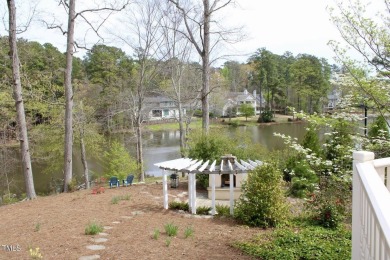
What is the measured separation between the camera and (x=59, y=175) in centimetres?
1970

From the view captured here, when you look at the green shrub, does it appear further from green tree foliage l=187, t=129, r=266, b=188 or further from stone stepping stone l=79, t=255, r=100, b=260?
stone stepping stone l=79, t=255, r=100, b=260

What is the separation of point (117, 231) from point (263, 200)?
7.87 ft

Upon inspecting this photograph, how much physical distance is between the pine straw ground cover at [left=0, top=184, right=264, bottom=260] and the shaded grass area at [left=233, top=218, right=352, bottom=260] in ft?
0.72

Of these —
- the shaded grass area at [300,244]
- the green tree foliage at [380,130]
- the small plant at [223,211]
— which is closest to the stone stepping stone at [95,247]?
the shaded grass area at [300,244]

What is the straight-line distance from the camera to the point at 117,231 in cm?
500

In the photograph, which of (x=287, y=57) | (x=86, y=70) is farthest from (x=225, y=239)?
(x=287, y=57)

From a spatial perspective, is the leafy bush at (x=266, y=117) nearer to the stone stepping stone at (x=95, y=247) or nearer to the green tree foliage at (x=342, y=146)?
the green tree foliage at (x=342, y=146)

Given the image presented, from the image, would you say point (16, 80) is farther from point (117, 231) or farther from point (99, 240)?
point (99, 240)

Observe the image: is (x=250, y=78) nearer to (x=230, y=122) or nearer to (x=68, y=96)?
(x=230, y=122)

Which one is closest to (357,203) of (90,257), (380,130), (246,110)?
(90,257)

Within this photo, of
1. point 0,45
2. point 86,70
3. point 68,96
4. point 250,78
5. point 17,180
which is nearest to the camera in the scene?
point 68,96

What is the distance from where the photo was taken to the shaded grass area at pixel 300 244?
13.0ft

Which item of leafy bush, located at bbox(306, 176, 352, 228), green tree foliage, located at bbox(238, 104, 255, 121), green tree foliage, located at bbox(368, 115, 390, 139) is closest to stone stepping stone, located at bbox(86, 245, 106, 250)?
leafy bush, located at bbox(306, 176, 352, 228)

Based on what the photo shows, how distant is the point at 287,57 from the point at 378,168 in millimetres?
52097
